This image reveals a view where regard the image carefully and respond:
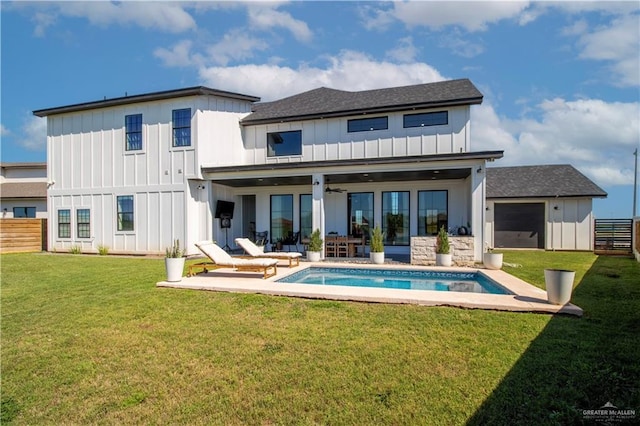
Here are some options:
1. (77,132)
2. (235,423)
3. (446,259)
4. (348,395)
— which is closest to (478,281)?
→ (446,259)

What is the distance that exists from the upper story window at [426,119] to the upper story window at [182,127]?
9.23 metres

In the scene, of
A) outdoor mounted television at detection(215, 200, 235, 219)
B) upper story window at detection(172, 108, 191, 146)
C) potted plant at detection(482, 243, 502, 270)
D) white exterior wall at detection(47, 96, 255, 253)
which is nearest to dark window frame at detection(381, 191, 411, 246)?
potted plant at detection(482, 243, 502, 270)

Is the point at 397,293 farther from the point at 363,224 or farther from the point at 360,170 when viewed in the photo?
the point at 363,224

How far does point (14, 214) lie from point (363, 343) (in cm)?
3177

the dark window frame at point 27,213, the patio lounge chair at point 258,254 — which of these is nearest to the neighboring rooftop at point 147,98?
the patio lounge chair at point 258,254

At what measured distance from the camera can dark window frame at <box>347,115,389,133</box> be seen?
1462cm

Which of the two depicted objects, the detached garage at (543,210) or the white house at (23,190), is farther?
the white house at (23,190)

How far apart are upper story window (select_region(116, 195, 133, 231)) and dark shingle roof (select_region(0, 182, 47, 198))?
1451 cm

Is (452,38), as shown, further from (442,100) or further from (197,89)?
(197,89)

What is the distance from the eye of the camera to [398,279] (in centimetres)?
965

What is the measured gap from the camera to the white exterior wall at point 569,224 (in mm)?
17172

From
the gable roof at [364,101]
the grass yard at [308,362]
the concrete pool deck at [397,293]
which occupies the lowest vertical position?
the grass yard at [308,362]

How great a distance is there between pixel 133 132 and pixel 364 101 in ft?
34.8

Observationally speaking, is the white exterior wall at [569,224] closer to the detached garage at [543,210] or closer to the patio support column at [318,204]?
the detached garage at [543,210]
